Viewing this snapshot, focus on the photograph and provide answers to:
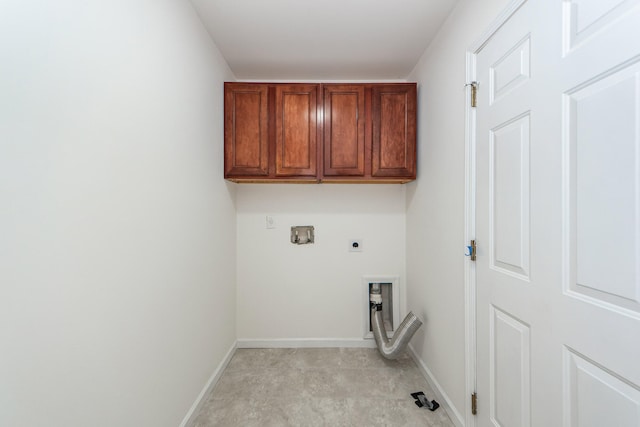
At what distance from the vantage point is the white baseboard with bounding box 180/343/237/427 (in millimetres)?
1673

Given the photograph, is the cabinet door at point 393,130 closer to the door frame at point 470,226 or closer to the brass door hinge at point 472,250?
the door frame at point 470,226

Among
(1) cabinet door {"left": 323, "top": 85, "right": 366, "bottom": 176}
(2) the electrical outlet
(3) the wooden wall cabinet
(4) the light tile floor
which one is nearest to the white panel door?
(4) the light tile floor

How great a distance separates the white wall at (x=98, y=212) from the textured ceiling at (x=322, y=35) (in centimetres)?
31

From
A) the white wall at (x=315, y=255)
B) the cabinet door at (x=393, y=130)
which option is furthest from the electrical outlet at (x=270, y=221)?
the cabinet door at (x=393, y=130)

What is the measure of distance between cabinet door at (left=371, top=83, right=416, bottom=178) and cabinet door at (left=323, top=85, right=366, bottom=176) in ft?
0.36

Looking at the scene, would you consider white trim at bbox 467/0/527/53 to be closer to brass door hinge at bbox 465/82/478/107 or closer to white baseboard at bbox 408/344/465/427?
brass door hinge at bbox 465/82/478/107

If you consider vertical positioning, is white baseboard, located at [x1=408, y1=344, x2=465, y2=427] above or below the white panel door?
below

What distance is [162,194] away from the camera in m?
1.41

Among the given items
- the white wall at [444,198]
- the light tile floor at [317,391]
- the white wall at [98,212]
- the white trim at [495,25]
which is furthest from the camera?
the light tile floor at [317,391]

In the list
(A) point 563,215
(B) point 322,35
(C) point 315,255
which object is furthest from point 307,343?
(B) point 322,35

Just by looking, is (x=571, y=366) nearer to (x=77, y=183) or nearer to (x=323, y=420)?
(x=323, y=420)

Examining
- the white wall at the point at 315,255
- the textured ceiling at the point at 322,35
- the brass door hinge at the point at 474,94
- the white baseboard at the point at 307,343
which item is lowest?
the white baseboard at the point at 307,343

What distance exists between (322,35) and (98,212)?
181cm

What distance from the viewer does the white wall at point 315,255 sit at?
2.70m
